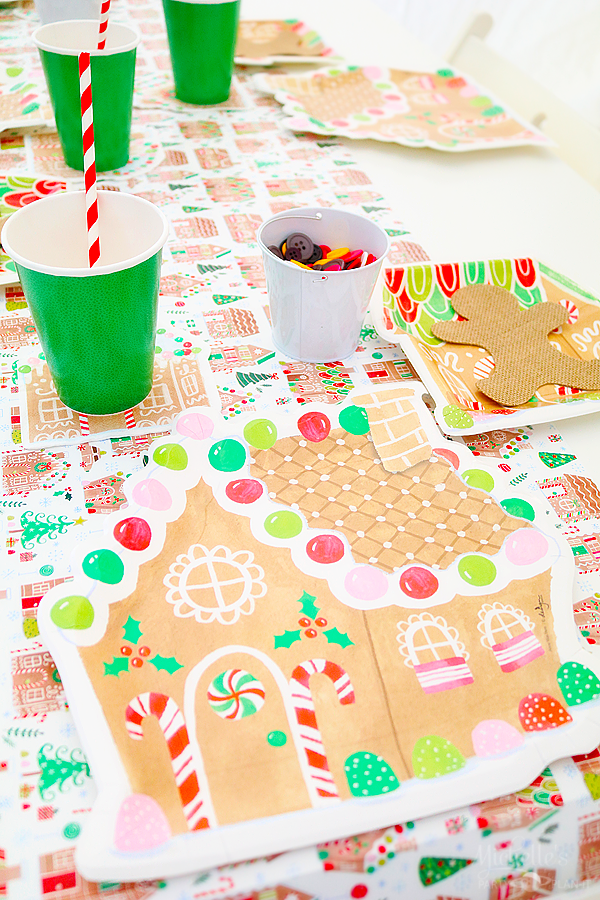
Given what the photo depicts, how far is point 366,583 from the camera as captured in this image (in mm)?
487

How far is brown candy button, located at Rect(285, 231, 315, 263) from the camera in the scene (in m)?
0.67

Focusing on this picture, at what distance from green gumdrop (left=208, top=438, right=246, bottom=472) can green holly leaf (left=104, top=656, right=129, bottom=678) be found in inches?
6.8

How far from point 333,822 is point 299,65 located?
125 centimetres

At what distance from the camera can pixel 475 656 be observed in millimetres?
450

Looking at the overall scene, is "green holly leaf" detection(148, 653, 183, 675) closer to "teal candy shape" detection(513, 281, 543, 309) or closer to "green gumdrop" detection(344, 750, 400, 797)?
"green gumdrop" detection(344, 750, 400, 797)

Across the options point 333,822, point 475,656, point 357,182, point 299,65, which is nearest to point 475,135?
point 357,182

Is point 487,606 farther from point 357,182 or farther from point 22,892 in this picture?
point 357,182

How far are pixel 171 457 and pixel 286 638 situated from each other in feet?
0.59

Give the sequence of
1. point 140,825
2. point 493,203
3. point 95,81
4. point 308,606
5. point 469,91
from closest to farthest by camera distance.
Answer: point 140,825
point 308,606
point 95,81
point 493,203
point 469,91

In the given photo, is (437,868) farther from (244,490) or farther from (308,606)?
(244,490)

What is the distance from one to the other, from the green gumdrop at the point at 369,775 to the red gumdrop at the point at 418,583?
12 centimetres

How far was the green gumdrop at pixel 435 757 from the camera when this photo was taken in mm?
398

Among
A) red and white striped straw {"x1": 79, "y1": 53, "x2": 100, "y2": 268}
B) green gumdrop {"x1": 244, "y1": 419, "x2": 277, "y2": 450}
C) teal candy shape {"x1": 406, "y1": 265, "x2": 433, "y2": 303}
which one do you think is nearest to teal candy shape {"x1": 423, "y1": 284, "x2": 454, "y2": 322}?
teal candy shape {"x1": 406, "y1": 265, "x2": 433, "y2": 303}

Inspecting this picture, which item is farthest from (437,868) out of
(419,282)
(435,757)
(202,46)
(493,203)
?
(202,46)
